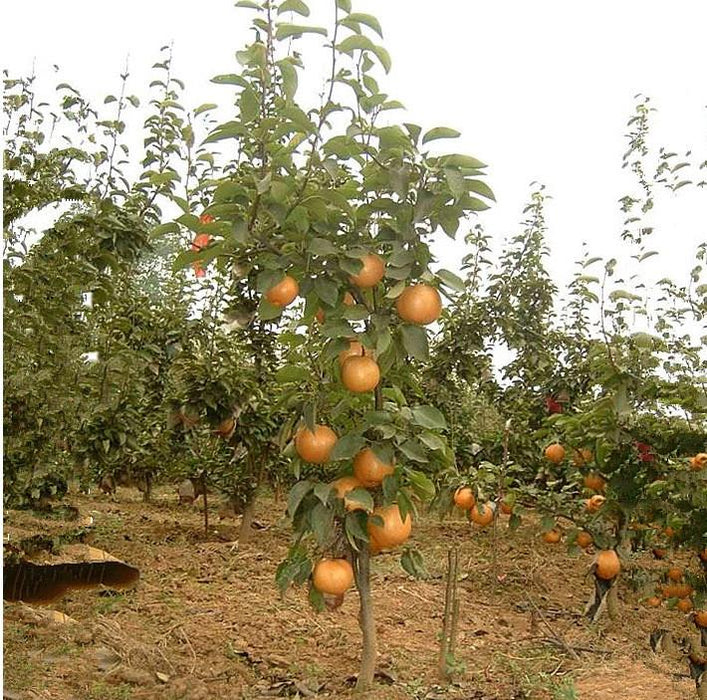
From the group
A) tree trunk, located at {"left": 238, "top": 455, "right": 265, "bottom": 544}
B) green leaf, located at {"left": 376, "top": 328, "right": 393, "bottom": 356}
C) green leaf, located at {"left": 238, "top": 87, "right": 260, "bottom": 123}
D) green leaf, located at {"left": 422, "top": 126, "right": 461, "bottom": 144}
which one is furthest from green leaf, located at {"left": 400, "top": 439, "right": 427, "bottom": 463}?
tree trunk, located at {"left": 238, "top": 455, "right": 265, "bottom": 544}

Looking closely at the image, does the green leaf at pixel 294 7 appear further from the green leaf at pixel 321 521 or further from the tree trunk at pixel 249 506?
the tree trunk at pixel 249 506

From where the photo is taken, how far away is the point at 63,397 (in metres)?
2.75

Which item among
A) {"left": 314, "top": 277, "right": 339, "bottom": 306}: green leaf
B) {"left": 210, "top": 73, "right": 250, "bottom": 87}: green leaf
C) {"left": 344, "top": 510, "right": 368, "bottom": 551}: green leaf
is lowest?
{"left": 344, "top": 510, "right": 368, "bottom": 551}: green leaf

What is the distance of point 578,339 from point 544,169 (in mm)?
1182

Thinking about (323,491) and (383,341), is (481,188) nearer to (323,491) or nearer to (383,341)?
(383,341)

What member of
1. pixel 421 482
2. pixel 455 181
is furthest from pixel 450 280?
pixel 421 482

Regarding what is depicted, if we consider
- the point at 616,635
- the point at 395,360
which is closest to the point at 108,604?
the point at 395,360

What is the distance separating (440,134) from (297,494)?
0.99 metres

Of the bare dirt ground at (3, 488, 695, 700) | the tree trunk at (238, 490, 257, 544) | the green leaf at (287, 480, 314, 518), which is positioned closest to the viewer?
the green leaf at (287, 480, 314, 518)

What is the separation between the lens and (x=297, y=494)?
2.12 metres

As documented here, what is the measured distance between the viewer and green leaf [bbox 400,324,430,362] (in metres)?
2.06

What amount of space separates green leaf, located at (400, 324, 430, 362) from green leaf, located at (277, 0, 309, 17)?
2.63ft

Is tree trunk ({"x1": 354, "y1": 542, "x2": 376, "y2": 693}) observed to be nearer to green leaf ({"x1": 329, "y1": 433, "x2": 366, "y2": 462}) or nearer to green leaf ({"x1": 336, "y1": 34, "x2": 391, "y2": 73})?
green leaf ({"x1": 329, "y1": 433, "x2": 366, "y2": 462})

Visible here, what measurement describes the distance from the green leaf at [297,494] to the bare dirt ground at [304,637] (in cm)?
50
